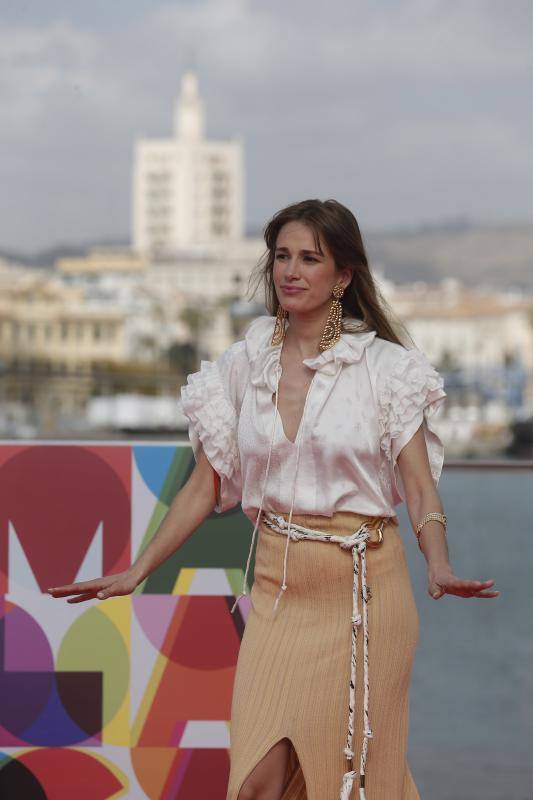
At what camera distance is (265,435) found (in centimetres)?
252

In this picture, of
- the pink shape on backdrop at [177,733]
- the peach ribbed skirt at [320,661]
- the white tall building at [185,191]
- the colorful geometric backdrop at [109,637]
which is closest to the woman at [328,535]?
the peach ribbed skirt at [320,661]

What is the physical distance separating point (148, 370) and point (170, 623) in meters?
114

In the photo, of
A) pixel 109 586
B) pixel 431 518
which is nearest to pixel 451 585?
pixel 431 518

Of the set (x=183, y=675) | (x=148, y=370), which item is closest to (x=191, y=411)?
(x=183, y=675)

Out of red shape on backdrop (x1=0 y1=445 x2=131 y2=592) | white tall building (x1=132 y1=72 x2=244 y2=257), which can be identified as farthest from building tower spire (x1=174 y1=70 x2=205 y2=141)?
red shape on backdrop (x1=0 y1=445 x2=131 y2=592)

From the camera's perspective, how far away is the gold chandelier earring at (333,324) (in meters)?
2.58

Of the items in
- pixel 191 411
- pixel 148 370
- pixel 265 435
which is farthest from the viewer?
pixel 148 370

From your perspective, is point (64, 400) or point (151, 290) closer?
point (64, 400)

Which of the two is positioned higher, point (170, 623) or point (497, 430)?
point (170, 623)

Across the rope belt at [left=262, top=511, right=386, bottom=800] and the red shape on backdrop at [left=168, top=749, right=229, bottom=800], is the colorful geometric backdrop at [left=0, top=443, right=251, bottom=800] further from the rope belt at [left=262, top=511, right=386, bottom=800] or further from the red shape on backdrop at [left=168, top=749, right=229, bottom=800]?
the rope belt at [left=262, top=511, right=386, bottom=800]

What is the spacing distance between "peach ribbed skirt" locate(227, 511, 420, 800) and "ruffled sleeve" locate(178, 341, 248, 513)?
185 millimetres

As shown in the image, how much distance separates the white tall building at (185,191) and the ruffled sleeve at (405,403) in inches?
6677

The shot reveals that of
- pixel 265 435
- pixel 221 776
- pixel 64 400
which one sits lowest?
pixel 64 400

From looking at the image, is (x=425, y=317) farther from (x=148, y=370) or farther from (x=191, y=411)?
(x=191, y=411)
